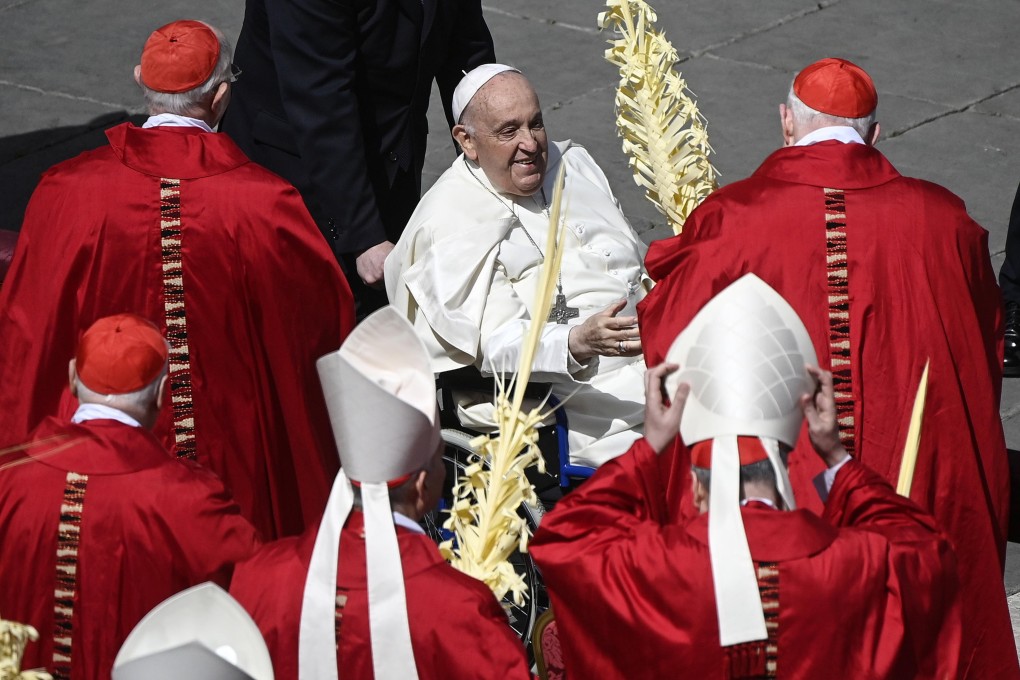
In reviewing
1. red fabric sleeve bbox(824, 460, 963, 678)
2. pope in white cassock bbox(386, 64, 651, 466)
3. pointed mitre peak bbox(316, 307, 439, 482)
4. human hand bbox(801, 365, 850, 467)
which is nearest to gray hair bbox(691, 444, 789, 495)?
human hand bbox(801, 365, 850, 467)

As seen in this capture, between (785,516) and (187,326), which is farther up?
(187,326)

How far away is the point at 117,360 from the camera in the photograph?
10.5 feet

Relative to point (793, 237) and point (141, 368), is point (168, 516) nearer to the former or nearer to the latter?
point (141, 368)

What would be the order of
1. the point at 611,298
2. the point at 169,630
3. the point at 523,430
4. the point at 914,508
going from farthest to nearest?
1. the point at 611,298
2. the point at 523,430
3. the point at 914,508
4. the point at 169,630

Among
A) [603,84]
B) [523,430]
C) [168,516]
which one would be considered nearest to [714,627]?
[523,430]

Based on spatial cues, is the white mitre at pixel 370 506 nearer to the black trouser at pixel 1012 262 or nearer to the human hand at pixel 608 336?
the human hand at pixel 608 336

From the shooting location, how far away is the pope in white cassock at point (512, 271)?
4.59m

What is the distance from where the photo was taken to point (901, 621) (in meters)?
2.89

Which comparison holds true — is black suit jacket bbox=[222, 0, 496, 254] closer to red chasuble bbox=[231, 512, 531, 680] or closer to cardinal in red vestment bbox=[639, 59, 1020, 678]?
cardinal in red vestment bbox=[639, 59, 1020, 678]

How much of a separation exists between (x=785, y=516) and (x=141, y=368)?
4.40 feet

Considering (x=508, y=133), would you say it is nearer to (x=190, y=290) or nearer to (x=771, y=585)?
(x=190, y=290)

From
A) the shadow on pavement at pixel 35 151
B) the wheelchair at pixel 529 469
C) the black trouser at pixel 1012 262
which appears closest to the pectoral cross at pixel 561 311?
the wheelchair at pixel 529 469

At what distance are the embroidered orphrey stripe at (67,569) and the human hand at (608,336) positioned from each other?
167 cm

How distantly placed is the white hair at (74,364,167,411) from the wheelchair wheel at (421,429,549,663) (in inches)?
54.0
